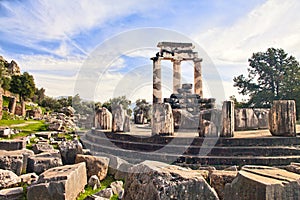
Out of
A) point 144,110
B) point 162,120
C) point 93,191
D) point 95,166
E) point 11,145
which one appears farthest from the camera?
point 144,110

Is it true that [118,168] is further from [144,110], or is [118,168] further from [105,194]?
[144,110]

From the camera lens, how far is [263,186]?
116 inches

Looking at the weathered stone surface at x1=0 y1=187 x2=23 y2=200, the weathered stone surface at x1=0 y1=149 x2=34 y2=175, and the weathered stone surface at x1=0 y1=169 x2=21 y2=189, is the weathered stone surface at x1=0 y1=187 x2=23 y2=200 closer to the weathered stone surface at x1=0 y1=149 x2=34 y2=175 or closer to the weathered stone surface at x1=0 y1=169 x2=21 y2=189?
the weathered stone surface at x1=0 y1=169 x2=21 y2=189

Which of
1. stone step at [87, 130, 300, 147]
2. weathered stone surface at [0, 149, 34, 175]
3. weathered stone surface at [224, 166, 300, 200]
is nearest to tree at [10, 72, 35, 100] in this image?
weathered stone surface at [0, 149, 34, 175]

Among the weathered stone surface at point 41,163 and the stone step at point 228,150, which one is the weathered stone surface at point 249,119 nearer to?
the stone step at point 228,150

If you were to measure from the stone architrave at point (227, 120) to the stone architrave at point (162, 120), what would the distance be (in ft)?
5.43

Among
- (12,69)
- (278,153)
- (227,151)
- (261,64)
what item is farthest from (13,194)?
(12,69)

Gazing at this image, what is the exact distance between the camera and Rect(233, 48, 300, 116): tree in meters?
22.5

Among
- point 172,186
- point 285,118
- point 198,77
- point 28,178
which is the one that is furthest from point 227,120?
point 198,77

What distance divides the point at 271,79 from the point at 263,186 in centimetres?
2378

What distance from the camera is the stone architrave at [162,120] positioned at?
26.7ft

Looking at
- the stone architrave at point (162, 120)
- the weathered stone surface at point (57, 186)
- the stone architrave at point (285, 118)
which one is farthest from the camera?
the stone architrave at point (162, 120)

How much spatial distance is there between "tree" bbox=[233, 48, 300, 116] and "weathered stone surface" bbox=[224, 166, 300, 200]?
20.9 metres

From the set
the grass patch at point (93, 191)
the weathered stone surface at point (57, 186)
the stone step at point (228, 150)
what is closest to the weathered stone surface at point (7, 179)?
the weathered stone surface at point (57, 186)
